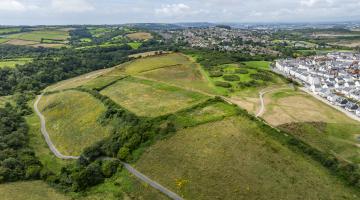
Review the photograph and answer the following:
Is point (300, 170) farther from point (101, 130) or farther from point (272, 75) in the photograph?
point (272, 75)

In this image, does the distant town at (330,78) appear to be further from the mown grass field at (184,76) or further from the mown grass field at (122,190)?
the mown grass field at (122,190)

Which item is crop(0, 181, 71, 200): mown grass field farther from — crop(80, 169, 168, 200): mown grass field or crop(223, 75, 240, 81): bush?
crop(223, 75, 240, 81): bush

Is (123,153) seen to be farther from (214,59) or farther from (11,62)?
(11,62)

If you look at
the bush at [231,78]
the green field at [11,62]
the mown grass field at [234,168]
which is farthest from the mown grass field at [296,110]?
the green field at [11,62]

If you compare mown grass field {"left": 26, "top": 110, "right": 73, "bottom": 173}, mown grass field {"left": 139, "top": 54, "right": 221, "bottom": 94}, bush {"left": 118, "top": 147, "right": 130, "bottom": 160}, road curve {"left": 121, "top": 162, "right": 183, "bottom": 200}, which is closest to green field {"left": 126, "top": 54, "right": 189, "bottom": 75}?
mown grass field {"left": 139, "top": 54, "right": 221, "bottom": 94}

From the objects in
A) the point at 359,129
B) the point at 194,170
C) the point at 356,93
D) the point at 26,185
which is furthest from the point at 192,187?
the point at 356,93

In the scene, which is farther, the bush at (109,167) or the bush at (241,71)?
the bush at (241,71)

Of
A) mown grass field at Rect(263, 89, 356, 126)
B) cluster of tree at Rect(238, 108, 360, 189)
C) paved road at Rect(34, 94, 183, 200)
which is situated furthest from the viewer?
mown grass field at Rect(263, 89, 356, 126)
